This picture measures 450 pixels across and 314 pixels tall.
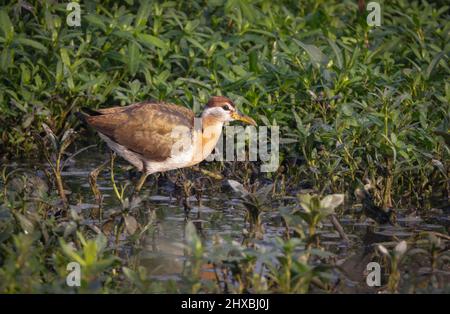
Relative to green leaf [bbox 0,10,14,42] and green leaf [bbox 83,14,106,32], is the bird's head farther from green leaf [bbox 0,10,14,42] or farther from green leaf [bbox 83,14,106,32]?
green leaf [bbox 0,10,14,42]

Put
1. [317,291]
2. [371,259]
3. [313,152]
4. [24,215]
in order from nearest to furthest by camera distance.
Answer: [317,291] < [24,215] < [371,259] < [313,152]

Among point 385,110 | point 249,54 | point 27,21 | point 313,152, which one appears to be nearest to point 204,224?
point 313,152

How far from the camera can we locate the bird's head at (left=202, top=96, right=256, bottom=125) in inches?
383

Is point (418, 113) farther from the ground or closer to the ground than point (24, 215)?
farther from the ground

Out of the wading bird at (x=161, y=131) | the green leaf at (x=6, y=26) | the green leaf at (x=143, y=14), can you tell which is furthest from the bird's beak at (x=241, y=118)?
the green leaf at (x=6, y=26)

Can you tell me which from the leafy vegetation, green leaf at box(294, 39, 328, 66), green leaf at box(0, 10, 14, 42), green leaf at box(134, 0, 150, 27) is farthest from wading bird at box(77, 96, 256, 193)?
green leaf at box(134, 0, 150, 27)

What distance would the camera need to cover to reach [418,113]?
9938 mm

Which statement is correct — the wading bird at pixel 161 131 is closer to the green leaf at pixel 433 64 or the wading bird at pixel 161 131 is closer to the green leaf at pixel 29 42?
the green leaf at pixel 29 42

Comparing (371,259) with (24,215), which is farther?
(371,259)

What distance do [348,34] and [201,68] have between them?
2143 millimetres

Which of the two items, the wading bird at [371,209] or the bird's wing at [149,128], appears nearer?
the wading bird at [371,209]

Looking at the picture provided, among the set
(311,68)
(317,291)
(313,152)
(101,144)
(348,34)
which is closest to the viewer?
(317,291)

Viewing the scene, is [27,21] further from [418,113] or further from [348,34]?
[418,113]

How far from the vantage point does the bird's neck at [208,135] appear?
381 inches
